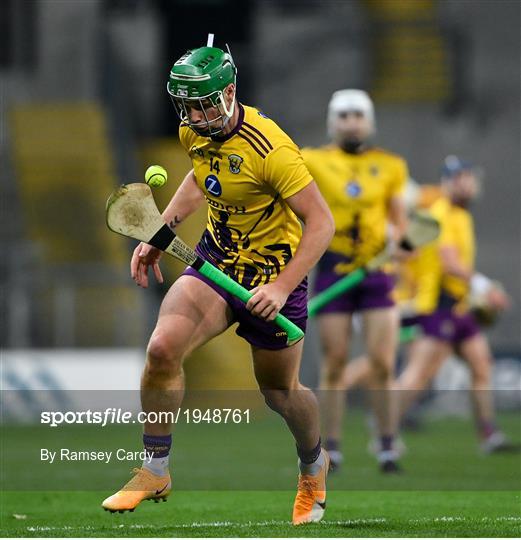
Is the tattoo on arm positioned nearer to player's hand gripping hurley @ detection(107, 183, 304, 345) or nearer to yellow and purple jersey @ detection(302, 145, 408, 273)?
player's hand gripping hurley @ detection(107, 183, 304, 345)

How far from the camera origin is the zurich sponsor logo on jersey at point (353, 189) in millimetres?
10664

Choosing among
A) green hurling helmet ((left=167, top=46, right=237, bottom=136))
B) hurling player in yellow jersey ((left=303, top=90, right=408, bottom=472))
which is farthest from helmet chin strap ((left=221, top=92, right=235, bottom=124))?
hurling player in yellow jersey ((left=303, top=90, right=408, bottom=472))

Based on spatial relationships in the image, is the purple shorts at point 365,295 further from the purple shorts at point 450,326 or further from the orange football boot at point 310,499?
the orange football boot at point 310,499

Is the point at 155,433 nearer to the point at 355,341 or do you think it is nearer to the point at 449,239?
the point at 449,239

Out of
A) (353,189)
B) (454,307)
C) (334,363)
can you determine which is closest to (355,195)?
(353,189)

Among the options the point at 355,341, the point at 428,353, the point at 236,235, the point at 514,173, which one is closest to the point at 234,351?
the point at 355,341

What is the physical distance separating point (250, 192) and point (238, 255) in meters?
0.34

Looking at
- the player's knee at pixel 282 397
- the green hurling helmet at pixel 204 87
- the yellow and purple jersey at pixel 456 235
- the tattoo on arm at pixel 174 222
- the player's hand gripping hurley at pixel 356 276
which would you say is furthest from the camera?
the yellow and purple jersey at pixel 456 235

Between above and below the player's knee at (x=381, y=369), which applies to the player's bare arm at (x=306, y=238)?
above

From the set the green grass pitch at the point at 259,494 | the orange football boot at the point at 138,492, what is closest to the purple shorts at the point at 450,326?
the green grass pitch at the point at 259,494

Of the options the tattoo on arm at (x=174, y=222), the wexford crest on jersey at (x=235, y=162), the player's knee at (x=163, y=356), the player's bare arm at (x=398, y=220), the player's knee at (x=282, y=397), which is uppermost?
the wexford crest on jersey at (x=235, y=162)

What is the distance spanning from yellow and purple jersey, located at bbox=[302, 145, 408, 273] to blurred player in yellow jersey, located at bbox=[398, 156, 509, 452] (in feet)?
7.79

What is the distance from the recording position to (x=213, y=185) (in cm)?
728

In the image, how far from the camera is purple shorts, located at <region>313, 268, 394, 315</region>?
10.7m
